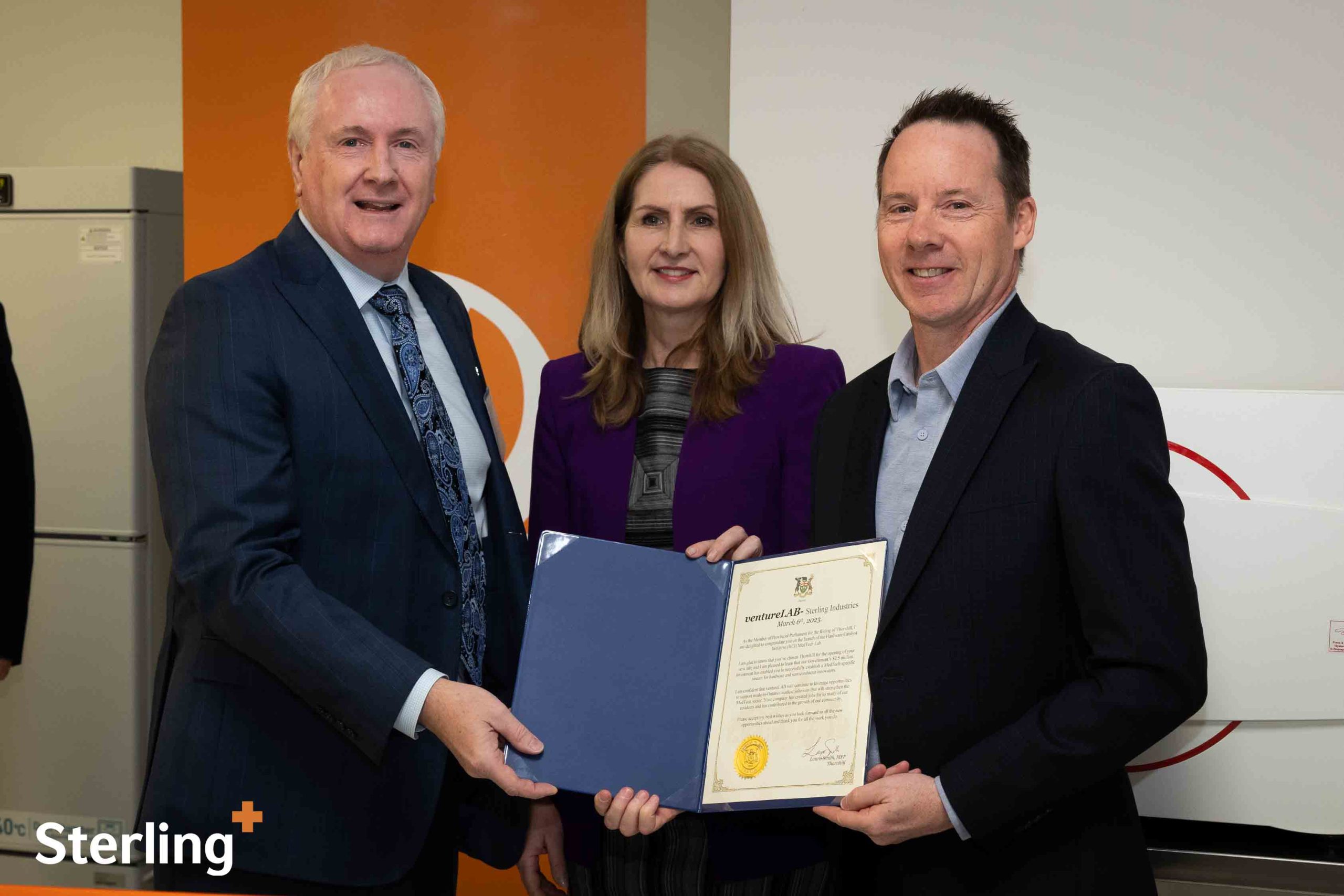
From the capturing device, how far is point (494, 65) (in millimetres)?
3117

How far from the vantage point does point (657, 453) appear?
213cm

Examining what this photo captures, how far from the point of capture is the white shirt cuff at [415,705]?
5.59ft

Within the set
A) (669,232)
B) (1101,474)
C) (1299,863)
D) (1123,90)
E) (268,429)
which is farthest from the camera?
(1123,90)

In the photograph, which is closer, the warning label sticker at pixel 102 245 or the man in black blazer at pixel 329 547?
the man in black blazer at pixel 329 547

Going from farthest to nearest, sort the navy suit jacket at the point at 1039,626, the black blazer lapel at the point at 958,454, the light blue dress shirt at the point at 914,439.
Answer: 1. the light blue dress shirt at the point at 914,439
2. the black blazer lapel at the point at 958,454
3. the navy suit jacket at the point at 1039,626

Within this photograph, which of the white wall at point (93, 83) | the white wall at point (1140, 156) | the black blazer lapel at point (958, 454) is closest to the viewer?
the black blazer lapel at point (958, 454)

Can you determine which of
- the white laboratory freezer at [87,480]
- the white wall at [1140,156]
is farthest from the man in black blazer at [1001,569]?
the white laboratory freezer at [87,480]

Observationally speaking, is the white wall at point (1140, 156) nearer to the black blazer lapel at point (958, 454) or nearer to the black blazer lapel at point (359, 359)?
the black blazer lapel at point (958, 454)

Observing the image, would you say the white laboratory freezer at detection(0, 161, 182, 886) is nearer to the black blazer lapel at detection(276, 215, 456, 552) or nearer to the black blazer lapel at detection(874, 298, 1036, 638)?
the black blazer lapel at detection(276, 215, 456, 552)

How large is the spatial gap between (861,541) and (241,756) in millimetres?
995

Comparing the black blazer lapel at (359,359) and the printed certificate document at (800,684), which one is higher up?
the black blazer lapel at (359,359)

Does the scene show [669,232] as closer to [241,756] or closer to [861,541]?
[861,541]

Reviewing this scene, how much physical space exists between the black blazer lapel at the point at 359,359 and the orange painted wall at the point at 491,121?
4.26 feet

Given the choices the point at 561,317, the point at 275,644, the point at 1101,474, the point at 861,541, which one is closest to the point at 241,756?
the point at 275,644
